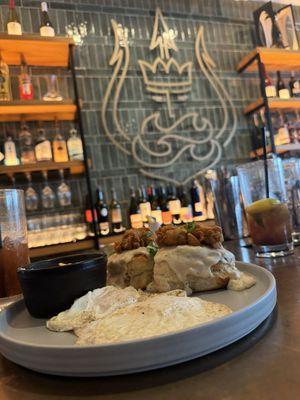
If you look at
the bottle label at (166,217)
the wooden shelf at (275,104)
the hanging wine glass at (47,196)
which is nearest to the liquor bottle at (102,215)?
the hanging wine glass at (47,196)

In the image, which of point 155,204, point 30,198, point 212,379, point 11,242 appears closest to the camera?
point 212,379

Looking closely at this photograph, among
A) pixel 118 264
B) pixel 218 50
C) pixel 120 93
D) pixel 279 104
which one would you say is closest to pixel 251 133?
pixel 279 104

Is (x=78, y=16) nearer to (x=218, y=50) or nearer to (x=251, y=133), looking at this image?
(x=218, y=50)

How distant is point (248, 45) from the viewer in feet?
13.4

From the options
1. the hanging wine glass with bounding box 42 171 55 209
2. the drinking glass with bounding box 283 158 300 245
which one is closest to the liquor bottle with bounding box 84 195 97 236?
the hanging wine glass with bounding box 42 171 55 209

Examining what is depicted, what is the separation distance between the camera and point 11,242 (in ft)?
3.15

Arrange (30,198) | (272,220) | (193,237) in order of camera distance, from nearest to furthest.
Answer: (193,237)
(272,220)
(30,198)

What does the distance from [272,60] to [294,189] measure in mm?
2928

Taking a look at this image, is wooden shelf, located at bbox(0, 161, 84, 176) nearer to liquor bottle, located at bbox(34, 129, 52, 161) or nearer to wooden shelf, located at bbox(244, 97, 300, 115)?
liquor bottle, located at bbox(34, 129, 52, 161)

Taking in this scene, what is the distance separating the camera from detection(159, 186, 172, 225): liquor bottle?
10.8ft

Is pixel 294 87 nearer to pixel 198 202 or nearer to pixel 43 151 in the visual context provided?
pixel 198 202

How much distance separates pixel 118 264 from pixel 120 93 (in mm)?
2847

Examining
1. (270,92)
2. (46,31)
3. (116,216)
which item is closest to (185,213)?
(116,216)

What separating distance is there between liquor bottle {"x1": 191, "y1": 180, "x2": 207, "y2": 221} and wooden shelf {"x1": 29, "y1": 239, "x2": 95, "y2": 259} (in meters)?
0.99
